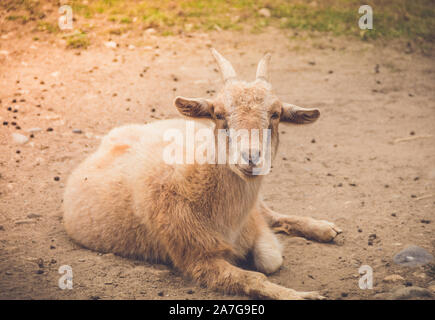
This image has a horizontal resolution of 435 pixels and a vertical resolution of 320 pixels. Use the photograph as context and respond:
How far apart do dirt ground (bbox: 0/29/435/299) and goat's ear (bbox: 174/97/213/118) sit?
155 centimetres

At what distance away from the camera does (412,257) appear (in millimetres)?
4484

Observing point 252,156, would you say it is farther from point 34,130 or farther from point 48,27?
point 48,27

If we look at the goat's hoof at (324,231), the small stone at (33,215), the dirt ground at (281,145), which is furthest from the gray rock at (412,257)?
the small stone at (33,215)

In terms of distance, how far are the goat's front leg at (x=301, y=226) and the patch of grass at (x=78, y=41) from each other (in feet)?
20.4

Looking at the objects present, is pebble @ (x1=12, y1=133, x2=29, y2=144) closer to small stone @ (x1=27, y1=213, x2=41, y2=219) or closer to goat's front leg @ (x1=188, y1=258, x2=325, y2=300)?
small stone @ (x1=27, y1=213, x2=41, y2=219)

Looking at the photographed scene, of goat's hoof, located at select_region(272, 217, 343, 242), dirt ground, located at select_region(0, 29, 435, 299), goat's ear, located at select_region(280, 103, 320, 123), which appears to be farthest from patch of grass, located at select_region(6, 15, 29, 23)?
goat's ear, located at select_region(280, 103, 320, 123)

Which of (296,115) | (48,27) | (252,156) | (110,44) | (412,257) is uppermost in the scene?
(48,27)

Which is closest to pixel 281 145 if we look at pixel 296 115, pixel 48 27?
pixel 296 115

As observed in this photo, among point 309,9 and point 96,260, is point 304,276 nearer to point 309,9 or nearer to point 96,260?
point 96,260

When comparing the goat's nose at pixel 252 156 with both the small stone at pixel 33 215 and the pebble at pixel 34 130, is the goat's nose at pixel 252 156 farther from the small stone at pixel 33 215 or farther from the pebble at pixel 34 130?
the pebble at pixel 34 130

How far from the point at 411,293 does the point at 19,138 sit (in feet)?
18.2

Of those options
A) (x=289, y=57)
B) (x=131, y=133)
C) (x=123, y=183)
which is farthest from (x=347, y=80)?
(x=123, y=183)

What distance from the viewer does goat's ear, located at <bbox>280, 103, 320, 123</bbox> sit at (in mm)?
4328

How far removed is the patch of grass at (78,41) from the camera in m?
9.97
